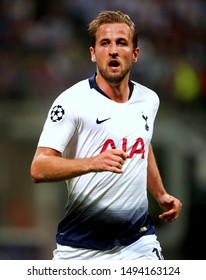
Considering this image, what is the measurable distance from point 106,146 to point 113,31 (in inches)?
31.9

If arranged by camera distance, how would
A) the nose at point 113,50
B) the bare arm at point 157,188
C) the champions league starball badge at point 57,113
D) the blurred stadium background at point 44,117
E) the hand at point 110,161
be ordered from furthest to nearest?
the blurred stadium background at point 44,117, the bare arm at point 157,188, the nose at point 113,50, the champions league starball badge at point 57,113, the hand at point 110,161

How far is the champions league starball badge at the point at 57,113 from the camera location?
6414mm

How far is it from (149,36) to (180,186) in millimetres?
3160

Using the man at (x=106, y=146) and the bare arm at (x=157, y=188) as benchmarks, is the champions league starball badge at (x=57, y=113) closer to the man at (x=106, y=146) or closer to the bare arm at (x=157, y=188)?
the man at (x=106, y=146)

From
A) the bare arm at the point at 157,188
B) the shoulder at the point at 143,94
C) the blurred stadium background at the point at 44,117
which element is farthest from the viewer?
the blurred stadium background at the point at 44,117

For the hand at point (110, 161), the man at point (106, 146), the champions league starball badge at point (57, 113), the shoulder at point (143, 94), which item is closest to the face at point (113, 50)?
the man at point (106, 146)

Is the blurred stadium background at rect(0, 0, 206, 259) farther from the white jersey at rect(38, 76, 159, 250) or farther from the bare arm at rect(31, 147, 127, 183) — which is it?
the bare arm at rect(31, 147, 127, 183)

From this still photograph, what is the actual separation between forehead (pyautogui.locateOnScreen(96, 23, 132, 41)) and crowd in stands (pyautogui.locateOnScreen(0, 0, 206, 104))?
10.4 metres

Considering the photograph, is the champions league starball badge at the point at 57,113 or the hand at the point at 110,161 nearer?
the hand at the point at 110,161

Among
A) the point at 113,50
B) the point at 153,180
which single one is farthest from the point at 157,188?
the point at 113,50

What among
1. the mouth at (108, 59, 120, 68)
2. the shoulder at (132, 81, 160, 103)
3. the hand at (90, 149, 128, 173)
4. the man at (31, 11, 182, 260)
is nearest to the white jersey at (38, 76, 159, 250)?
the man at (31, 11, 182, 260)

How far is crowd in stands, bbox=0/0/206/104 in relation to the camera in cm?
1752

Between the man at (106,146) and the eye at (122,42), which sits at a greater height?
the eye at (122,42)

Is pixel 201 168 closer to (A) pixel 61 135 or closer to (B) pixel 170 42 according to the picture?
(B) pixel 170 42
